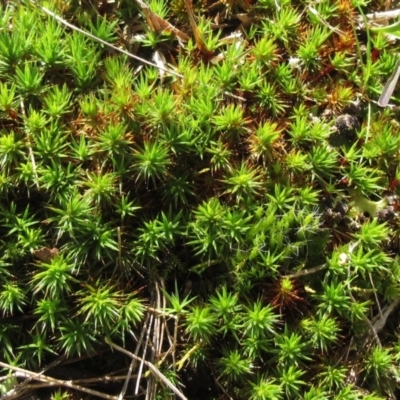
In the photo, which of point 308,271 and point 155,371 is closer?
→ point 155,371

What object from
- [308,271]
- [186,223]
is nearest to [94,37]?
[186,223]

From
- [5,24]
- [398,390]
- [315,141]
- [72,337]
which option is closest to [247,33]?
[315,141]

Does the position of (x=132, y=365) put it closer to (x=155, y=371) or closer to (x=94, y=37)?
(x=155, y=371)

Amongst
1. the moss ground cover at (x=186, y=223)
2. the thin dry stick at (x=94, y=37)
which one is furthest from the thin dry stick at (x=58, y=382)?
the thin dry stick at (x=94, y=37)

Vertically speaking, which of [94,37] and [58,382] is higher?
[94,37]

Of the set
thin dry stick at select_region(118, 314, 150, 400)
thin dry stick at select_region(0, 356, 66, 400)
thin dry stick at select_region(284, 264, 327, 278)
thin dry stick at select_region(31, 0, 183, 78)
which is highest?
thin dry stick at select_region(31, 0, 183, 78)

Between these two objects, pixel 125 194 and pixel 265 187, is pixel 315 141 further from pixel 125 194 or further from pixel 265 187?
pixel 125 194

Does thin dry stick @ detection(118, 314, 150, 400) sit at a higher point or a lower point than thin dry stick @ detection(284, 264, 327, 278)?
lower

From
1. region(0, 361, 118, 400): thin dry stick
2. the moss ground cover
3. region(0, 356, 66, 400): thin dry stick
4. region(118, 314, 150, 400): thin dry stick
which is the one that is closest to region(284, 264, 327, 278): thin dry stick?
the moss ground cover

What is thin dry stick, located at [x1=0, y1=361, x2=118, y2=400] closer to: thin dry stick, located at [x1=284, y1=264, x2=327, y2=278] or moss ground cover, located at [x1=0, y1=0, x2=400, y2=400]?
moss ground cover, located at [x1=0, y1=0, x2=400, y2=400]
